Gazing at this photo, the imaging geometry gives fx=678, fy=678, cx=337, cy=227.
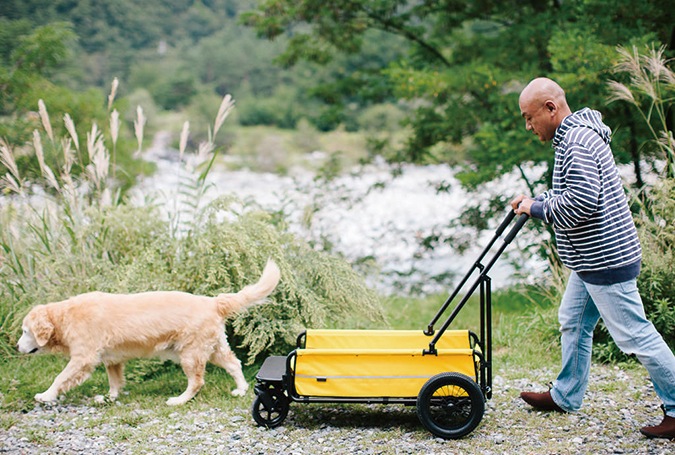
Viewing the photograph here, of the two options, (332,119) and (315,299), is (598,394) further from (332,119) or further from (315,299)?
(332,119)

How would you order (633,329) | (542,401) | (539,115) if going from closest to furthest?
(633,329) → (539,115) → (542,401)

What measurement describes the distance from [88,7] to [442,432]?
30028mm

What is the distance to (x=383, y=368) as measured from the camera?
350cm

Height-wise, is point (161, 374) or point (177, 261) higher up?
point (177, 261)

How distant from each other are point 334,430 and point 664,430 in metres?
1.65

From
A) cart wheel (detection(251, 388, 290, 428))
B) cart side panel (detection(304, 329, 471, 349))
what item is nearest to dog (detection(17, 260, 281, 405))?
cart side panel (detection(304, 329, 471, 349))

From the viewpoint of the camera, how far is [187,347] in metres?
4.08

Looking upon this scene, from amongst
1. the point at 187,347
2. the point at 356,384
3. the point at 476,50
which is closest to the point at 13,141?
the point at 476,50

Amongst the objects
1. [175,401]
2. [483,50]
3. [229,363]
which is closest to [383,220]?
[483,50]

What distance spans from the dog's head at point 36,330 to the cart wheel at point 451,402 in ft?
7.36

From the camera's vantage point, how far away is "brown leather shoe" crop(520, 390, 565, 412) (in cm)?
377

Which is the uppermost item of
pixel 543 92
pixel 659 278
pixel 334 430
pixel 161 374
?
pixel 543 92

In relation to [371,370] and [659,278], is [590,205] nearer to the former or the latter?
[371,370]

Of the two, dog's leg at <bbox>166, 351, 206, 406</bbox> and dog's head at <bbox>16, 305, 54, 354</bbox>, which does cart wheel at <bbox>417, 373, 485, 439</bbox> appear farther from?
dog's head at <bbox>16, 305, 54, 354</bbox>
